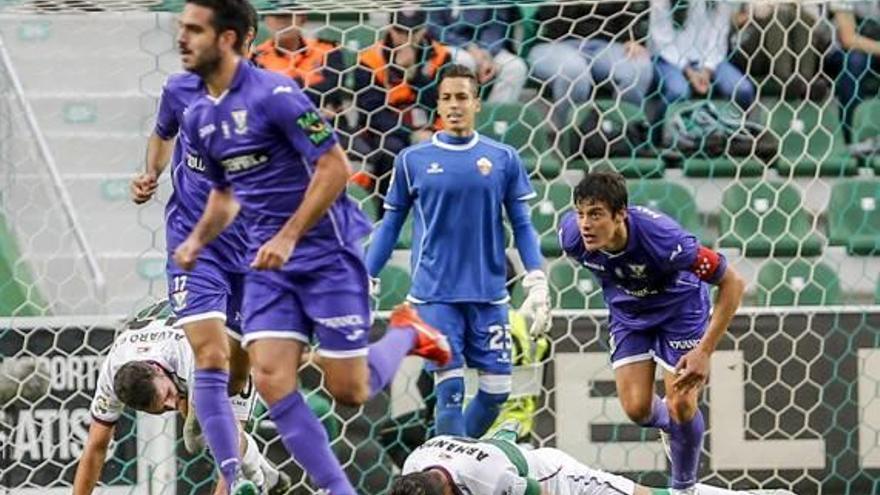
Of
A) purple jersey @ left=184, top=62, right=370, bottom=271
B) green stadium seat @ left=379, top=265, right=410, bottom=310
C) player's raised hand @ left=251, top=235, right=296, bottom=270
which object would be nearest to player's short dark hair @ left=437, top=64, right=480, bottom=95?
green stadium seat @ left=379, top=265, right=410, bottom=310

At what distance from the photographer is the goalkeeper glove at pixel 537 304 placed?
8.70 metres

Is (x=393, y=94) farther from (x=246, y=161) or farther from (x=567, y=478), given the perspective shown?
(x=246, y=161)

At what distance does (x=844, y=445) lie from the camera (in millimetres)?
10008

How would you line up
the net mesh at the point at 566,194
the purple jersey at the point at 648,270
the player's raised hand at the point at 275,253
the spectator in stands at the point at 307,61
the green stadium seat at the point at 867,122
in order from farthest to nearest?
the green stadium seat at the point at 867,122
the spectator in stands at the point at 307,61
the net mesh at the point at 566,194
the purple jersey at the point at 648,270
the player's raised hand at the point at 275,253

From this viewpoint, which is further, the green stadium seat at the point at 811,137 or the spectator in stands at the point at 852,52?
the spectator in stands at the point at 852,52

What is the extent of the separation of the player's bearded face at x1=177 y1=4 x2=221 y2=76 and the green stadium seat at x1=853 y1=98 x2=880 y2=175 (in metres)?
5.19

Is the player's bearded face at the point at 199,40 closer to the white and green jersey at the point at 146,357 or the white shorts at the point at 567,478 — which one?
the white and green jersey at the point at 146,357

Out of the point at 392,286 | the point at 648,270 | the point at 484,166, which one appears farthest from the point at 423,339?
the point at 392,286

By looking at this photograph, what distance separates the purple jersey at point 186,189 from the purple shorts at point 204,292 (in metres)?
0.05

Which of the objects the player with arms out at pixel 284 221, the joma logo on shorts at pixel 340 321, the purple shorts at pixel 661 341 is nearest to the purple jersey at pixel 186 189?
the player with arms out at pixel 284 221

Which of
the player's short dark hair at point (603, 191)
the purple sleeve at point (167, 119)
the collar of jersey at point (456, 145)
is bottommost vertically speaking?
the collar of jersey at point (456, 145)

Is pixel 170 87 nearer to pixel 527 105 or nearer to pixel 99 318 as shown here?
pixel 99 318

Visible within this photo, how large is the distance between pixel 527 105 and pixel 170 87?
3216 millimetres

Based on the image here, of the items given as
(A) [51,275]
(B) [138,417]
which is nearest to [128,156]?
(A) [51,275]
